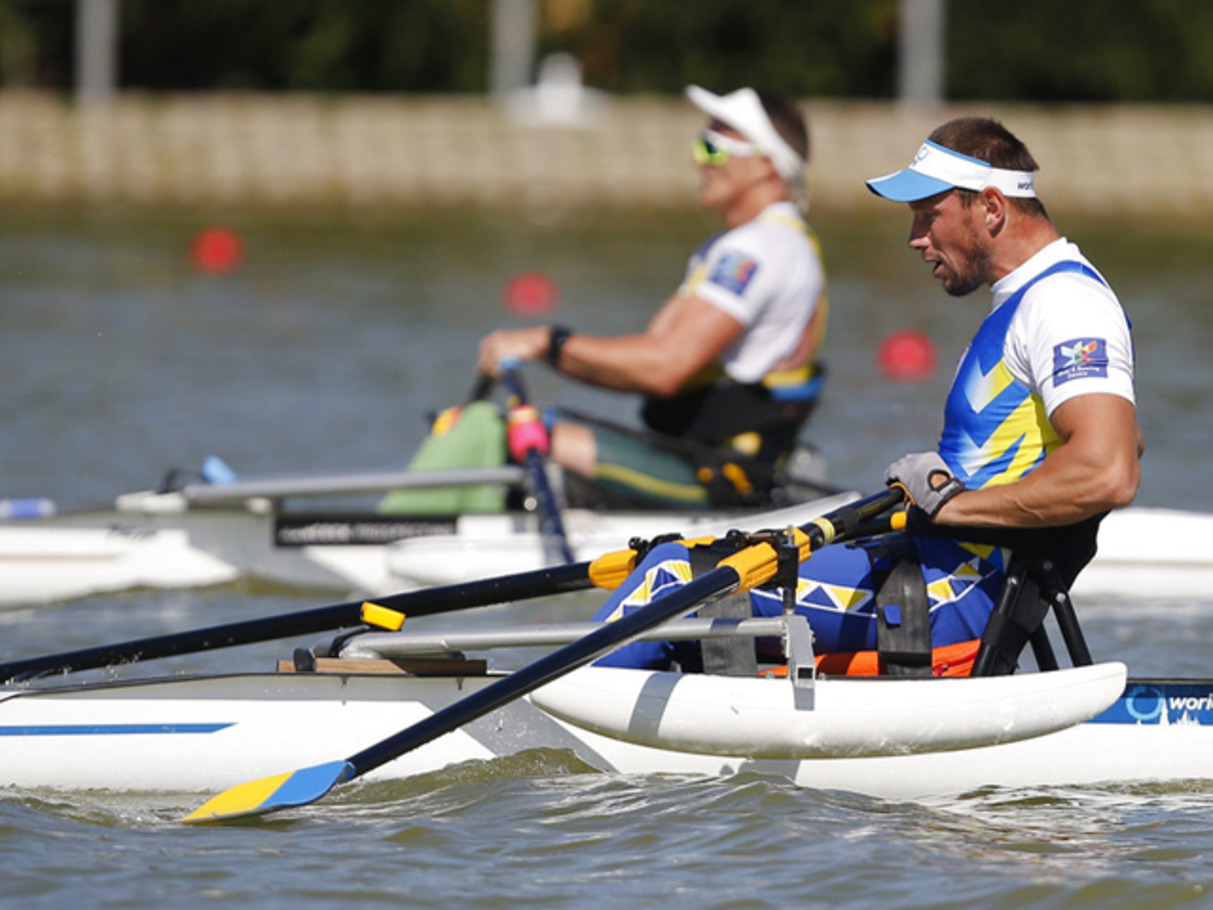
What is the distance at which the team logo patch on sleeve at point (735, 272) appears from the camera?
22.0 ft

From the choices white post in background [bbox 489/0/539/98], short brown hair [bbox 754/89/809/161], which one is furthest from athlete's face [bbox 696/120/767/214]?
white post in background [bbox 489/0/539/98]

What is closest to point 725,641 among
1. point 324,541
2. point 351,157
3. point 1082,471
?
point 1082,471

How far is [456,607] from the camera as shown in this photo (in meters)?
4.66

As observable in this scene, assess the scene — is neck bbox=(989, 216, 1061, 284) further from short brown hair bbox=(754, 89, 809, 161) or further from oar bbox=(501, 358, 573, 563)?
short brown hair bbox=(754, 89, 809, 161)

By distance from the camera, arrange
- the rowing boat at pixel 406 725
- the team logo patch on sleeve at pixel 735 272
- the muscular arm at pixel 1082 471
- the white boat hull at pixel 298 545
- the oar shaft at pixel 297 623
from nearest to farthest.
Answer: the muscular arm at pixel 1082 471 < the rowing boat at pixel 406 725 < the oar shaft at pixel 297 623 < the team logo patch on sleeve at pixel 735 272 < the white boat hull at pixel 298 545

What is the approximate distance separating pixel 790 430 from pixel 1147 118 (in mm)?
16742

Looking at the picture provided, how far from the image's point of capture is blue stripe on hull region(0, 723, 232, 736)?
447cm

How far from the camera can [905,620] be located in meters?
4.35

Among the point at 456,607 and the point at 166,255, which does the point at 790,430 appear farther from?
the point at 166,255

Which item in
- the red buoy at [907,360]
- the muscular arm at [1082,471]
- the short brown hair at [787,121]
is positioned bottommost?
the muscular arm at [1082,471]

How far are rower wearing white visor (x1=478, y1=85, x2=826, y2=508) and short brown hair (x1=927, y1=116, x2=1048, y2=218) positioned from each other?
243 cm

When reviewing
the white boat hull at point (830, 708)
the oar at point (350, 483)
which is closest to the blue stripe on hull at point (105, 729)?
the white boat hull at point (830, 708)

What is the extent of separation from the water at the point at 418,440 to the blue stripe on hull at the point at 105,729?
0.14 meters

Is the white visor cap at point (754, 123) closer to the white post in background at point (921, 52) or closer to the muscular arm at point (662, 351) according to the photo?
the muscular arm at point (662, 351)
